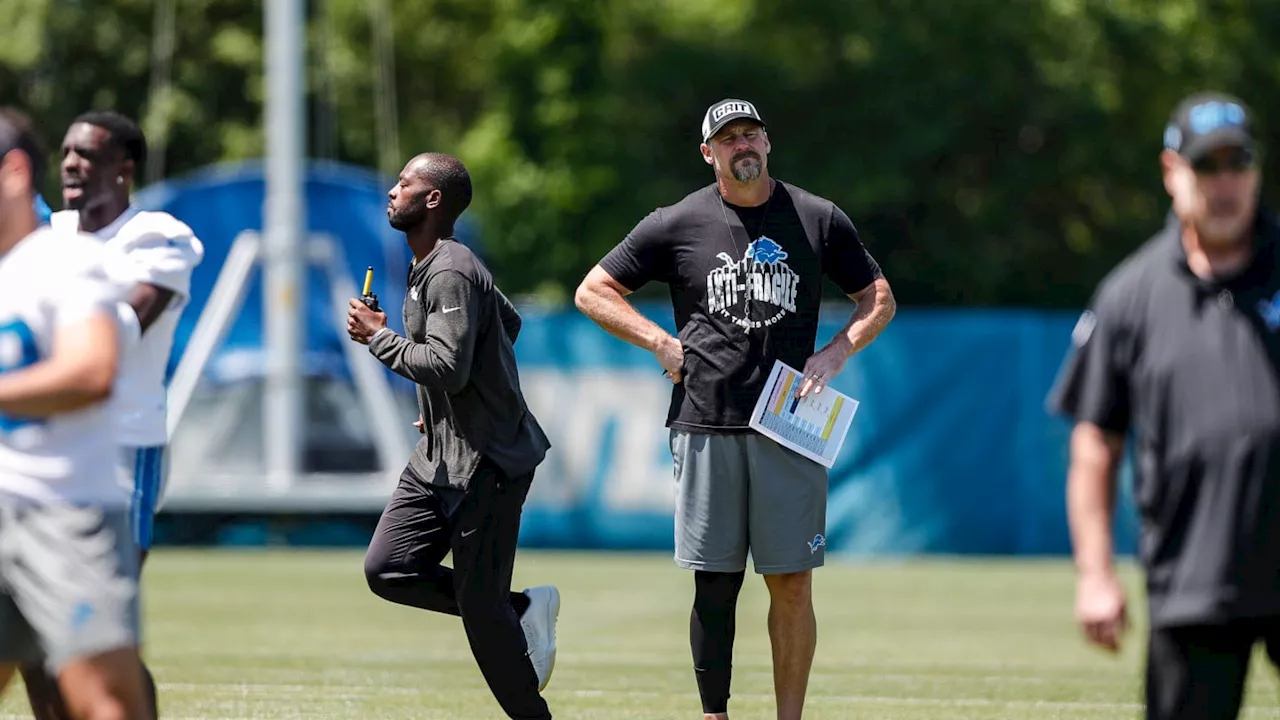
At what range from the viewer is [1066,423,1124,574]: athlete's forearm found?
4660 mm

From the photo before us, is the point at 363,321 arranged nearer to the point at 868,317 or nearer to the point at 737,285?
the point at 737,285

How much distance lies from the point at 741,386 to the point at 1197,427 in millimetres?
2881

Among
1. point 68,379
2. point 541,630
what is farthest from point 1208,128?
point 541,630

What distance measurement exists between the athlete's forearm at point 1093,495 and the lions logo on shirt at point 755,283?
272 cm

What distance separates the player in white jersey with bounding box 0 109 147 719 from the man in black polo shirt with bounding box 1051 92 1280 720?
2256mm

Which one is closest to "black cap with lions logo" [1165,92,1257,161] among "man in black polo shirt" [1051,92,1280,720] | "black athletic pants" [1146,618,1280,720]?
"man in black polo shirt" [1051,92,1280,720]

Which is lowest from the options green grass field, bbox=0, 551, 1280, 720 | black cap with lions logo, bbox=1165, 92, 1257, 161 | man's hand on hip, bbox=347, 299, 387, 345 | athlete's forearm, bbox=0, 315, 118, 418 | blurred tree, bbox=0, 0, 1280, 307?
green grass field, bbox=0, 551, 1280, 720

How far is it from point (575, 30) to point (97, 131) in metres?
29.7

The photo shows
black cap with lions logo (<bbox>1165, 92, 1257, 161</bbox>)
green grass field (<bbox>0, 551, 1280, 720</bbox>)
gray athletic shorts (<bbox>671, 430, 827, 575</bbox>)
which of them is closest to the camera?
black cap with lions logo (<bbox>1165, 92, 1257, 161</bbox>)

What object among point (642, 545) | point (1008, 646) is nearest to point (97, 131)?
point (1008, 646)

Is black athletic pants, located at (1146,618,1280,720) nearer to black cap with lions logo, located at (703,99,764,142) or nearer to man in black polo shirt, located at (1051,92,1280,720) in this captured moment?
man in black polo shirt, located at (1051,92,1280,720)

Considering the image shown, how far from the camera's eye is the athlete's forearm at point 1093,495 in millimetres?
4660

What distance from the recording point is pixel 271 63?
77.6ft

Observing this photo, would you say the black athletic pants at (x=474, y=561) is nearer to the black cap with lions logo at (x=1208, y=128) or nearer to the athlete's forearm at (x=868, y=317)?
the athlete's forearm at (x=868, y=317)
